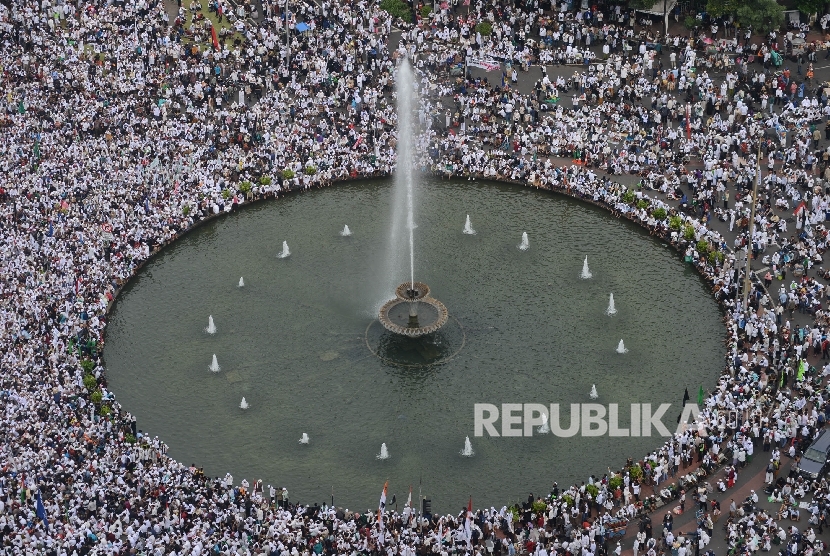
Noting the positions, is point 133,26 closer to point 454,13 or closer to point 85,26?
point 85,26

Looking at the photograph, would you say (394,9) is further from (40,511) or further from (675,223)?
(40,511)

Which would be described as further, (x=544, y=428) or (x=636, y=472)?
(x=544, y=428)

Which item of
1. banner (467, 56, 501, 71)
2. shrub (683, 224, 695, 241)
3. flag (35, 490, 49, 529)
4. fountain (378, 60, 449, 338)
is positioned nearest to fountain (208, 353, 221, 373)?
fountain (378, 60, 449, 338)

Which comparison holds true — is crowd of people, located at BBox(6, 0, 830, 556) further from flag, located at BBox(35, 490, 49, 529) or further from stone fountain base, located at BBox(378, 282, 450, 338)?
stone fountain base, located at BBox(378, 282, 450, 338)

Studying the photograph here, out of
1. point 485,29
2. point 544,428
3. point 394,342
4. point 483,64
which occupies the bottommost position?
point 544,428

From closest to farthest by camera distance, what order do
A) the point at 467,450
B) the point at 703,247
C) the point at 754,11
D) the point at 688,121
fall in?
the point at 467,450 < the point at 703,247 < the point at 688,121 < the point at 754,11

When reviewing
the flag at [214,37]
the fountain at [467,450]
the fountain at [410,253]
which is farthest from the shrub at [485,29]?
the fountain at [467,450]

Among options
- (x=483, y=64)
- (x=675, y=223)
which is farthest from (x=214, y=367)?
(x=483, y=64)

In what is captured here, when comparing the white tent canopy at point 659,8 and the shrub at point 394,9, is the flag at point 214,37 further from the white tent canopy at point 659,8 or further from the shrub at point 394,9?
the white tent canopy at point 659,8
